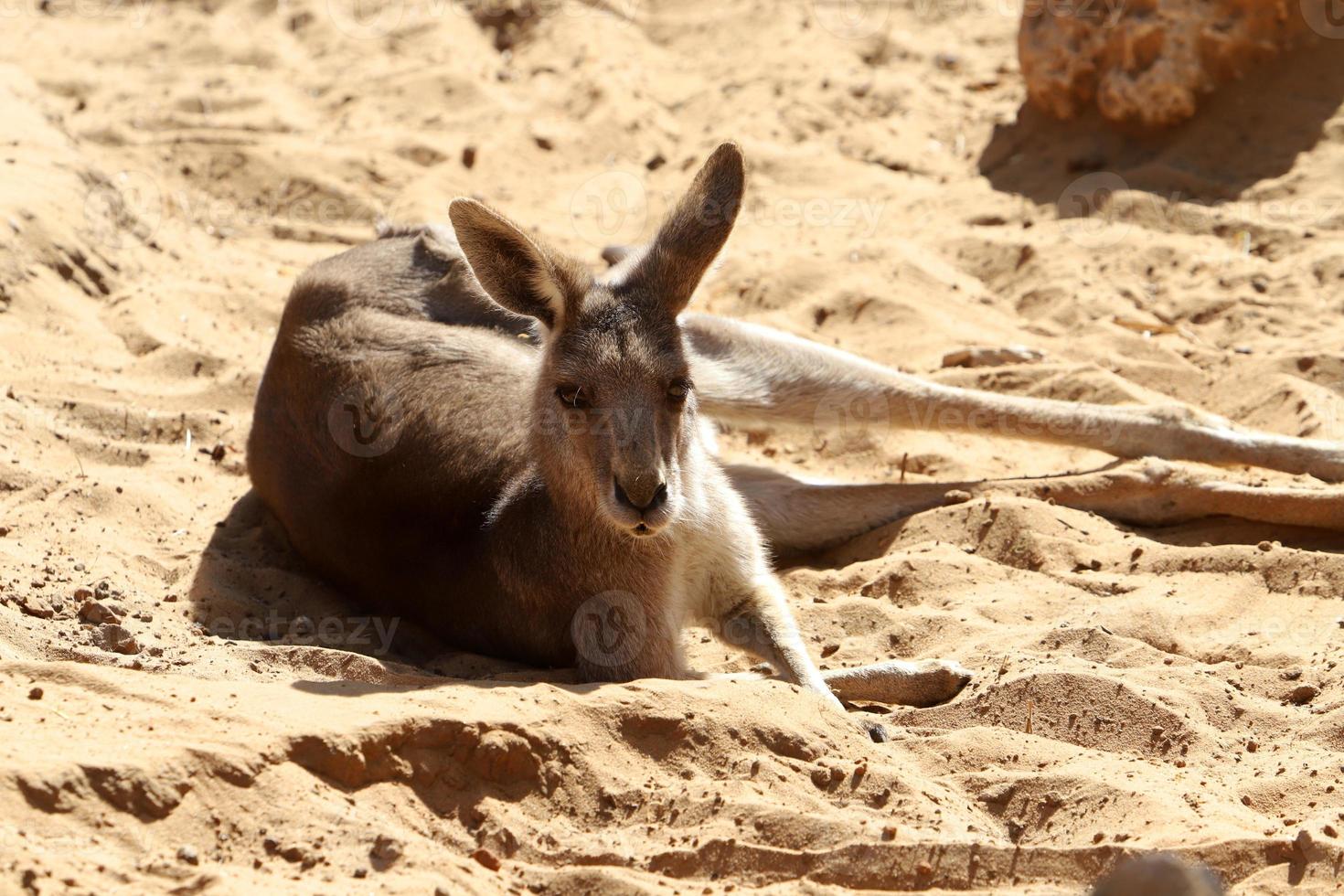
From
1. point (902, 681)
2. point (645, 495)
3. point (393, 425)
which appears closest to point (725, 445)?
point (393, 425)

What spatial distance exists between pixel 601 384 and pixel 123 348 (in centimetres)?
317

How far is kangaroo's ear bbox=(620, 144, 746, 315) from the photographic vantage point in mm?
4289

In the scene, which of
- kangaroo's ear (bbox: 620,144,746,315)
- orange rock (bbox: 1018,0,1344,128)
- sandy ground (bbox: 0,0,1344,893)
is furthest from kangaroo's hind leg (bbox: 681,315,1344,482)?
orange rock (bbox: 1018,0,1344,128)

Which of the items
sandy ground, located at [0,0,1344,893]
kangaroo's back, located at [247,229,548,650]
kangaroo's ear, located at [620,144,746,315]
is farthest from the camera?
kangaroo's back, located at [247,229,548,650]

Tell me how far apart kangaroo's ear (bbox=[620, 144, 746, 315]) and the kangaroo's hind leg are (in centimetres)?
118

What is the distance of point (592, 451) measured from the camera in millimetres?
4031

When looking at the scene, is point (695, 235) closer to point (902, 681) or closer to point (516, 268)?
point (516, 268)

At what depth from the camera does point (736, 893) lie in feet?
9.93

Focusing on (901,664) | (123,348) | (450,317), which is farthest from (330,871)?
(123,348)

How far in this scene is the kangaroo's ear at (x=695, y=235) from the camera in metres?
4.29

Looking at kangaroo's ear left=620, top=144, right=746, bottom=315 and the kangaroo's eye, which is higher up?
kangaroo's ear left=620, top=144, right=746, bottom=315

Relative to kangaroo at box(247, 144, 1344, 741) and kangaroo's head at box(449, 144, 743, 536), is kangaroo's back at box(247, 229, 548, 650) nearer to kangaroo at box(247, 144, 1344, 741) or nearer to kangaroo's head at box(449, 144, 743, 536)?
kangaroo at box(247, 144, 1344, 741)

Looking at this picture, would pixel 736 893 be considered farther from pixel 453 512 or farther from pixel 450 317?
pixel 450 317

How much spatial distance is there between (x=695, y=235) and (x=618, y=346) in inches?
17.9
